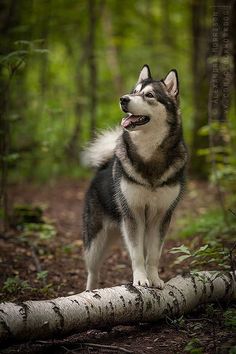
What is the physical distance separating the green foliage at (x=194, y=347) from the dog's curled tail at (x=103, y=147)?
219cm

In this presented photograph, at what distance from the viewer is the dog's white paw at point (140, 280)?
3.99 m

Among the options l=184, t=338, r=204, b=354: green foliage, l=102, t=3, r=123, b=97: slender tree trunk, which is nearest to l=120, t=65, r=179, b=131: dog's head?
l=184, t=338, r=204, b=354: green foliage

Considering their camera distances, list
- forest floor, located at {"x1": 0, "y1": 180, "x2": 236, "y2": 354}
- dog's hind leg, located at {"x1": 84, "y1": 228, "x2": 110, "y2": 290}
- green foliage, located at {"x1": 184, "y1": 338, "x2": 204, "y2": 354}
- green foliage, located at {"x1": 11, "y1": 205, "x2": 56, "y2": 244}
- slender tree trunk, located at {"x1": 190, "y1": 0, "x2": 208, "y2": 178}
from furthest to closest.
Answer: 1. slender tree trunk, located at {"x1": 190, "y1": 0, "x2": 208, "y2": 178}
2. green foliage, located at {"x1": 11, "y1": 205, "x2": 56, "y2": 244}
3. dog's hind leg, located at {"x1": 84, "y1": 228, "x2": 110, "y2": 290}
4. forest floor, located at {"x1": 0, "y1": 180, "x2": 236, "y2": 354}
5. green foliage, located at {"x1": 184, "y1": 338, "x2": 204, "y2": 354}

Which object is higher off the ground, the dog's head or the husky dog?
the dog's head

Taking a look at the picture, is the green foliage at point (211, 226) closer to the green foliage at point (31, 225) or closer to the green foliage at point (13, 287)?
the green foliage at point (31, 225)

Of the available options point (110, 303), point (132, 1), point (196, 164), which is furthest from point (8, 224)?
point (132, 1)

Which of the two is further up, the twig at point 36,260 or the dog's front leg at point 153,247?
the dog's front leg at point 153,247

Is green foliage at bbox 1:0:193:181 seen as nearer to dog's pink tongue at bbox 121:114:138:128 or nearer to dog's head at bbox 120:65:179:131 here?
dog's head at bbox 120:65:179:131

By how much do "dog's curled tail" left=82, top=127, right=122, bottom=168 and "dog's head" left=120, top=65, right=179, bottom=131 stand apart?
63 centimetres

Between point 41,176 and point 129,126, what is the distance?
22.0 feet

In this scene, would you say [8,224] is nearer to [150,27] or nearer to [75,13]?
[75,13]

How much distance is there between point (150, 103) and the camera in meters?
4.09

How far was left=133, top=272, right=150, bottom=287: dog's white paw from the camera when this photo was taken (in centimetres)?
399

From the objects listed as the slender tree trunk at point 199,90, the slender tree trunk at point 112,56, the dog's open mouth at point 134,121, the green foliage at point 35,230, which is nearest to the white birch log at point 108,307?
the dog's open mouth at point 134,121
